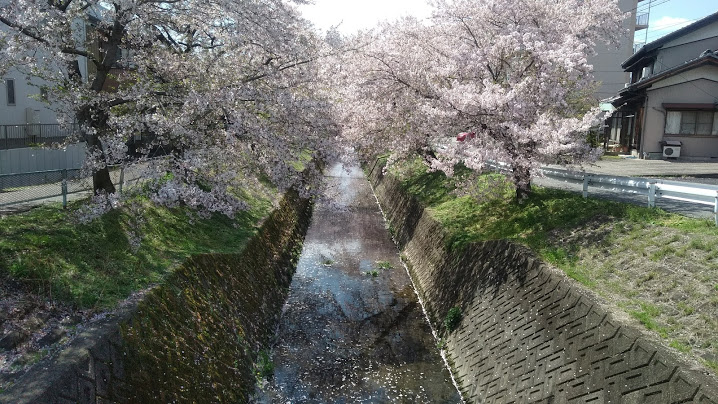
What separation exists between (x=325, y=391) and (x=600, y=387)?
220 inches

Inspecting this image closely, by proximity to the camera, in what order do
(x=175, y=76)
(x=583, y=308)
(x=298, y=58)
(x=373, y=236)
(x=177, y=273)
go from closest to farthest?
(x=583, y=308), (x=177, y=273), (x=175, y=76), (x=298, y=58), (x=373, y=236)

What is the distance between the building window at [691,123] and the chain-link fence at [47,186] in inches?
1185

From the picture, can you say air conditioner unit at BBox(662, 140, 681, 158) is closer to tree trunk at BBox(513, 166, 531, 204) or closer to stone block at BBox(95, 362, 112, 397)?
tree trunk at BBox(513, 166, 531, 204)

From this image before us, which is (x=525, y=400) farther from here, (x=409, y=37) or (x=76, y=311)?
(x=409, y=37)

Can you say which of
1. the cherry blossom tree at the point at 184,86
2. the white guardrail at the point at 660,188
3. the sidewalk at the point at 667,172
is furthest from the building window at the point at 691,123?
the cherry blossom tree at the point at 184,86

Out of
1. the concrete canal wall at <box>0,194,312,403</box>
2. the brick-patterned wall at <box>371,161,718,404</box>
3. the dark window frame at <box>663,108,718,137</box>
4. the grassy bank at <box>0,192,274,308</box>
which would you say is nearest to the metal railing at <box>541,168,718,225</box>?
the brick-patterned wall at <box>371,161,718,404</box>

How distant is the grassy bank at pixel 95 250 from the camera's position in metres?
8.04

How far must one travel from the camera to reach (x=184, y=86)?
12086 mm

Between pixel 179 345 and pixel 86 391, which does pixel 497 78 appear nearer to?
pixel 179 345

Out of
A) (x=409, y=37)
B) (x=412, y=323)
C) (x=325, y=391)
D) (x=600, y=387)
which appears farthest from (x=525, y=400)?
(x=409, y=37)

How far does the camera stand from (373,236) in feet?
79.3

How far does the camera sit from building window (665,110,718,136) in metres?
28.7

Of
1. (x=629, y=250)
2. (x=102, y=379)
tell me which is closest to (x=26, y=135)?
(x=102, y=379)

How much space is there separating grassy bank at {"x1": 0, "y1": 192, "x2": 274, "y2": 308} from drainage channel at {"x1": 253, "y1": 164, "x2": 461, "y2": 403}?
125 inches
